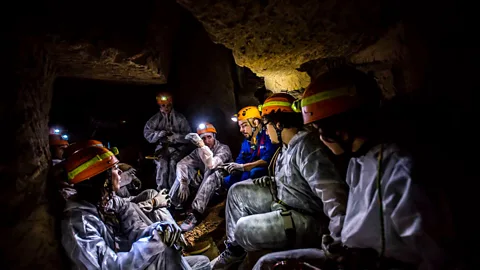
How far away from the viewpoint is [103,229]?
2982 millimetres

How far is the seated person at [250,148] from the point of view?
220 inches

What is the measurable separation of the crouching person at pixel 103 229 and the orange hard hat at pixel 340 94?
217 centimetres

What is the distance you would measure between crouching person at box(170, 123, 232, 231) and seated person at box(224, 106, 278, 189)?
532 millimetres

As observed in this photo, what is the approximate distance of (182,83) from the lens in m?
9.70

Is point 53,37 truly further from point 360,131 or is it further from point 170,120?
point 170,120

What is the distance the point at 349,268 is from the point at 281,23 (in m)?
2.67

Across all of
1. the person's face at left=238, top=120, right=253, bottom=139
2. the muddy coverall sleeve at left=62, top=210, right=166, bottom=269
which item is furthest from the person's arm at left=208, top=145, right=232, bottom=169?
the muddy coverall sleeve at left=62, top=210, right=166, bottom=269

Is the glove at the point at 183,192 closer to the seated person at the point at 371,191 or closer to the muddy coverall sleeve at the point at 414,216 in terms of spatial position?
the seated person at the point at 371,191

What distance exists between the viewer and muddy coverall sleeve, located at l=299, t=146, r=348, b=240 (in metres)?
2.55

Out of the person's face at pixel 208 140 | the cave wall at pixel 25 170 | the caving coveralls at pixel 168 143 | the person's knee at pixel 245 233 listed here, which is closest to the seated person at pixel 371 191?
the person's knee at pixel 245 233

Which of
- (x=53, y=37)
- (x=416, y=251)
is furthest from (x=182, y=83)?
(x=416, y=251)

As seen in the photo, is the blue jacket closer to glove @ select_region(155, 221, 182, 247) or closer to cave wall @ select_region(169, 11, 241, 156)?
glove @ select_region(155, 221, 182, 247)

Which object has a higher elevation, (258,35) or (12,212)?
(258,35)

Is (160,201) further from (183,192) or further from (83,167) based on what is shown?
(183,192)
